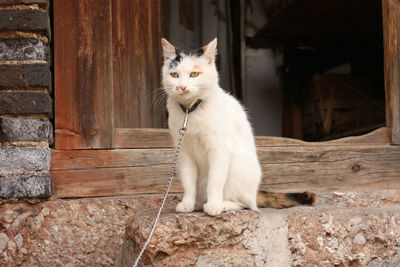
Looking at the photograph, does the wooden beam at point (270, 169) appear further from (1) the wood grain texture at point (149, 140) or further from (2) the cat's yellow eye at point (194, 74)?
(2) the cat's yellow eye at point (194, 74)

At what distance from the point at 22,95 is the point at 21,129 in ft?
0.72

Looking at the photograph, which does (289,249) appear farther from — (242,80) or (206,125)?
(242,80)

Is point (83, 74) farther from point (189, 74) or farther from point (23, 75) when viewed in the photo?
point (189, 74)

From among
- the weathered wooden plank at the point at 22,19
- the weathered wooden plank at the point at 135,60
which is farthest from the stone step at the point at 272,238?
the weathered wooden plank at the point at 22,19

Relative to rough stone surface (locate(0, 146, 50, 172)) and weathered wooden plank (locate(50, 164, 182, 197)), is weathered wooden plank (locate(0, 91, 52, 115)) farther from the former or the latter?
weathered wooden plank (locate(50, 164, 182, 197))

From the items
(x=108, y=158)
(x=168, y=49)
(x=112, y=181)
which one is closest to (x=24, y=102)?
(x=108, y=158)

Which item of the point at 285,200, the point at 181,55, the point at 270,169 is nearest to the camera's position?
the point at 181,55

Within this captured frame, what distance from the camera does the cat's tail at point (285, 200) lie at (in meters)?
2.62

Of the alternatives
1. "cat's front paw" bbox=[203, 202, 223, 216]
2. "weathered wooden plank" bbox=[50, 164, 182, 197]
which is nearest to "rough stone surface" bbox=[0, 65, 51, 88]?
"weathered wooden plank" bbox=[50, 164, 182, 197]

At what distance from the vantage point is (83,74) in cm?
284

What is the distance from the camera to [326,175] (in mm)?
3281

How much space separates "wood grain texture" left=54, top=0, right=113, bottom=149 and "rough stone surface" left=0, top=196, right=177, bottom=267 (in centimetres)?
42

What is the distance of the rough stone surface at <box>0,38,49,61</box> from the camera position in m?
2.66

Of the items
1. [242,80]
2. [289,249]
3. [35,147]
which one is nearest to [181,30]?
[242,80]
